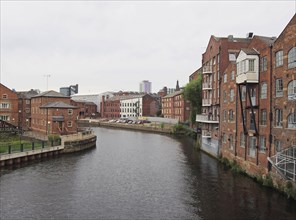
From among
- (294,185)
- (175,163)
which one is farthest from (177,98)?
(294,185)

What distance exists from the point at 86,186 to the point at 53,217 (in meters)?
7.82

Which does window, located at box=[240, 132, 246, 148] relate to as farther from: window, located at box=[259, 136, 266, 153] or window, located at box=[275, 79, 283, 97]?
window, located at box=[275, 79, 283, 97]

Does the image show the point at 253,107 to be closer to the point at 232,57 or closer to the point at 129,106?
the point at 232,57

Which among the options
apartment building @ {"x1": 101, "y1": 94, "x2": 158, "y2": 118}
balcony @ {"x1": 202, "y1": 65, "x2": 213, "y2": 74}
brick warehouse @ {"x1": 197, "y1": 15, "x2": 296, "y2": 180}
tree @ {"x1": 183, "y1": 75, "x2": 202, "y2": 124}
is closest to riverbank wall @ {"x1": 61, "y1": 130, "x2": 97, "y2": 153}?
tree @ {"x1": 183, "y1": 75, "x2": 202, "y2": 124}

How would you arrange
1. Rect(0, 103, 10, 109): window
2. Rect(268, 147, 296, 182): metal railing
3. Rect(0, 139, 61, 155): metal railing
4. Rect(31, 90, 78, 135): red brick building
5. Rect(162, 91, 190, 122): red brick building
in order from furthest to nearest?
1. Rect(162, 91, 190, 122): red brick building
2. Rect(0, 103, 10, 109): window
3. Rect(31, 90, 78, 135): red brick building
4. Rect(0, 139, 61, 155): metal railing
5. Rect(268, 147, 296, 182): metal railing

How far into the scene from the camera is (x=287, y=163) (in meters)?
23.2

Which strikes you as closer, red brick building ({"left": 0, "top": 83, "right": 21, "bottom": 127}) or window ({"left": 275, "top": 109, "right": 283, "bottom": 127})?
window ({"left": 275, "top": 109, "right": 283, "bottom": 127})

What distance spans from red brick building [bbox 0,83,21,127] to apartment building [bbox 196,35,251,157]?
4327 centimetres

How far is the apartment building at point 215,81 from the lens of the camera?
4247cm

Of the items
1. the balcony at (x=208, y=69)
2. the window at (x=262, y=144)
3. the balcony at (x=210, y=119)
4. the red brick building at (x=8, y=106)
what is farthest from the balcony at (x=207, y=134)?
the red brick building at (x=8, y=106)

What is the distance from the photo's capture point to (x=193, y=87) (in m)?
60.7

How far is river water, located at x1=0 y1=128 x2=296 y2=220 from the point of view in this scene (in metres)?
21.0

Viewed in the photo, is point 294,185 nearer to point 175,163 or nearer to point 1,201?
point 175,163

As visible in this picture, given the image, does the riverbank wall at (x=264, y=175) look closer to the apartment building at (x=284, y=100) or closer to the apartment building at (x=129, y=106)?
the apartment building at (x=284, y=100)
